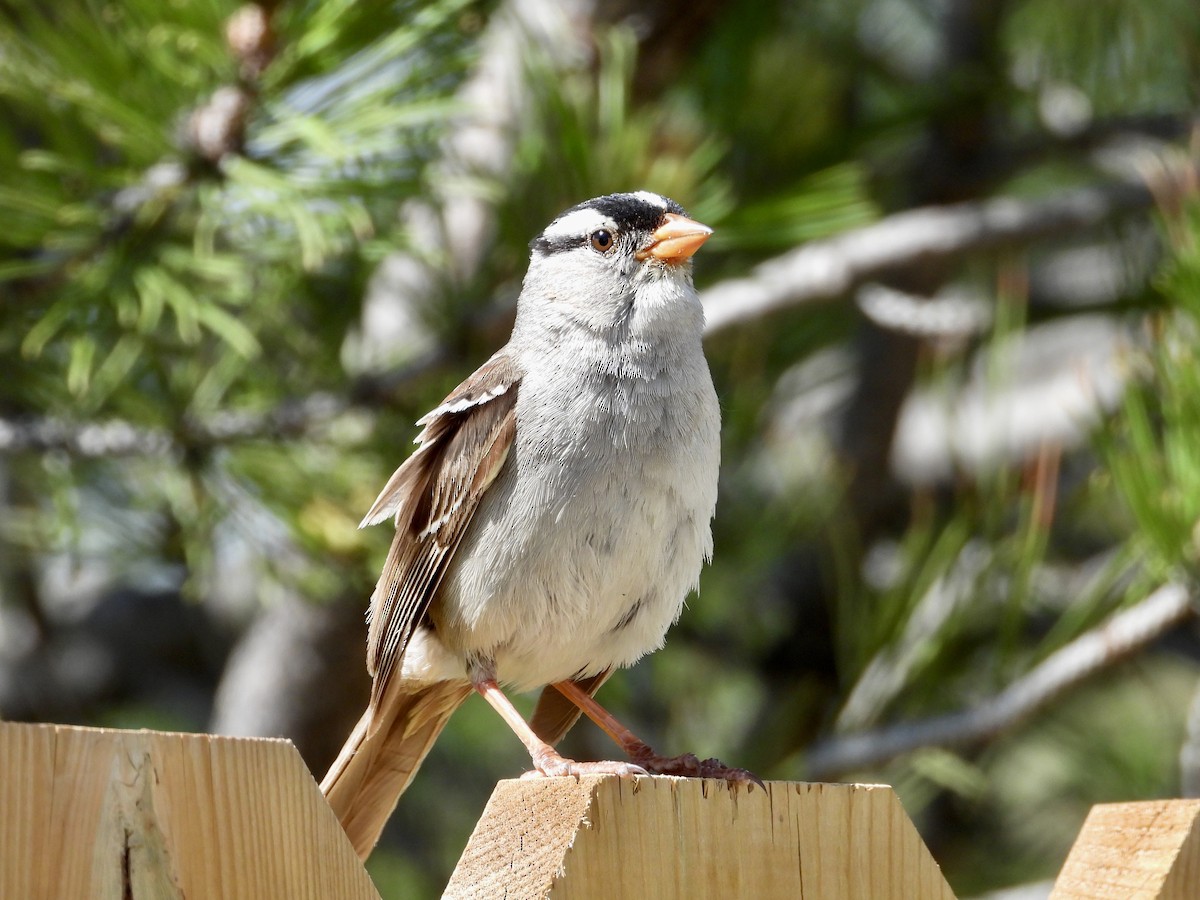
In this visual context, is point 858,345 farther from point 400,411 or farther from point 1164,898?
point 1164,898

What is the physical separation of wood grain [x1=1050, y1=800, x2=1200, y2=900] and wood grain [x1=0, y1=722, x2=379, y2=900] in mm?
1018

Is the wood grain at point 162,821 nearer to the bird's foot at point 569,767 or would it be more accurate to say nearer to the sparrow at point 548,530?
the bird's foot at point 569,767

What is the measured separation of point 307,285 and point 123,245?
97 cm

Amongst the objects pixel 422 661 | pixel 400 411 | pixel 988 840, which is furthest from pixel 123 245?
pixel 988 840

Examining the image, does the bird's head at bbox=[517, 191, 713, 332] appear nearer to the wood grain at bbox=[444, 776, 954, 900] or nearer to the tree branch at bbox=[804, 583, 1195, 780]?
the tree branch at bbox=[804, 583, 1195, 780]

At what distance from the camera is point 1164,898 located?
1.85 m

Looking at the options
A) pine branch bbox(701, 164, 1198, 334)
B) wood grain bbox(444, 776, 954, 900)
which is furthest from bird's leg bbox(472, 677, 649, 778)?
pine branch bbox(701, 164, 1198, 334)

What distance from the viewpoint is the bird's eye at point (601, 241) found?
10.4 ft

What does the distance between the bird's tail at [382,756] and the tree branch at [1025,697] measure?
120 centimetres

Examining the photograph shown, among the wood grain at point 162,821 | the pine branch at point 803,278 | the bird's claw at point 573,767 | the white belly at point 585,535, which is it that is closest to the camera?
the wood grain at point 162,821

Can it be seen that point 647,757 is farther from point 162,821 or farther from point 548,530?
point 162,821

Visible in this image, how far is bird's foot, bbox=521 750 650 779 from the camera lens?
208cm

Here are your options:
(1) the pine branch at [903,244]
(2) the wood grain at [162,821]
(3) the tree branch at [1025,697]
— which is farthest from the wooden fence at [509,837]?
(1) the pine branch at [903,244]

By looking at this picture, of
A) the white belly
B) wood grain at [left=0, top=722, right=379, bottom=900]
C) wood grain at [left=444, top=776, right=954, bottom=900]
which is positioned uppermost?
the white belly
